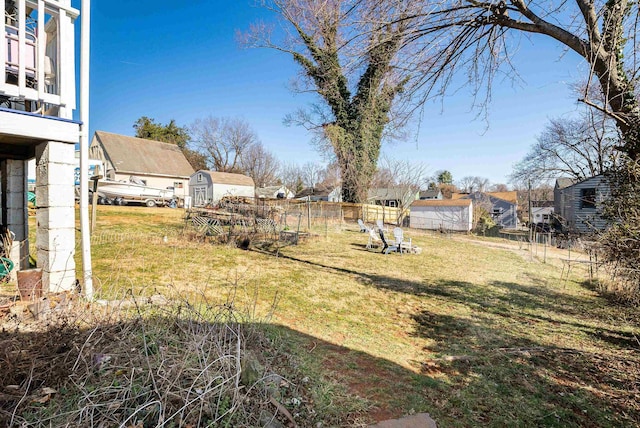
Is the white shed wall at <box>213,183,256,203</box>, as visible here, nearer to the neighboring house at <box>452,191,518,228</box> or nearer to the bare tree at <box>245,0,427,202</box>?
the bare tree at <box>245,0,427,202</box>

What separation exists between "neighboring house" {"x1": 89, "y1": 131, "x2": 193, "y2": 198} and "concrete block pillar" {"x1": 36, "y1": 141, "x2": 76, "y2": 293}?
75.5ft

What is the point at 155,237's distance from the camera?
948 cm

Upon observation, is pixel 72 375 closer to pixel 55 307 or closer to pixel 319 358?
pixel 55 307

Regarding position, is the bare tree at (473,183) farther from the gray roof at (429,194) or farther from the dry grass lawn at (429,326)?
the dry grass lawn at (429,326)

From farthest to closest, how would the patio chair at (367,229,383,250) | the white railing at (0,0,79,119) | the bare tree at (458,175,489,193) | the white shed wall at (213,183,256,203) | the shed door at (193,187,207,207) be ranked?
the bare tree at (458,175,489,193), the shed door at (193,187,207,207), the white shed wall at (213,183,256,203), the patio chair at (367,229,383,250), the white railing at (0,0,79,119)

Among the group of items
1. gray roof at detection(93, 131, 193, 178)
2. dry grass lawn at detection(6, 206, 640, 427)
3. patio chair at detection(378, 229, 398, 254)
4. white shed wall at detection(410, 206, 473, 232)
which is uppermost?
gray roof at detection(93, 131, 193, 178)

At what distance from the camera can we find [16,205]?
4363 mm

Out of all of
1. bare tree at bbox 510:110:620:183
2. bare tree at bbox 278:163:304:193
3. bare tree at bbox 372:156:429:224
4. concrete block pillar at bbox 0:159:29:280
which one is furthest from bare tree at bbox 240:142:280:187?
concrete block pillar at bbox 0:159:29:280

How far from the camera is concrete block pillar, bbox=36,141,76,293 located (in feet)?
11.0

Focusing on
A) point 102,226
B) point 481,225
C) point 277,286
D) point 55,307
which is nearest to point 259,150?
point 481,225

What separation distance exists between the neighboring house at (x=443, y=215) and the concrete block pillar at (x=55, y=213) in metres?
26.1

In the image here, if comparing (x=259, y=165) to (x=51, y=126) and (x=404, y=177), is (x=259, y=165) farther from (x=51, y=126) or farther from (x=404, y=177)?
(x=51, y=126)

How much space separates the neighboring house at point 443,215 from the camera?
86.8 feet

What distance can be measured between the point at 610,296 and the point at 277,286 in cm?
746
